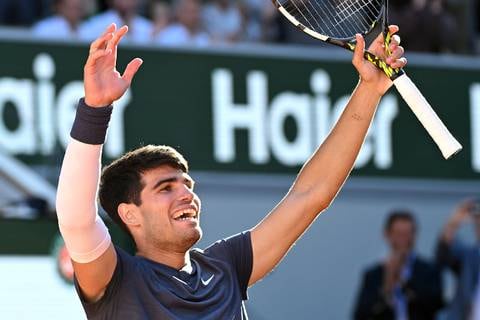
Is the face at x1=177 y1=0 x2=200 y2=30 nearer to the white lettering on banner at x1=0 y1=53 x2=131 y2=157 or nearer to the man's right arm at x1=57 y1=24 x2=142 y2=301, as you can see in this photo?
the white lettering on banner at x1=0 y1=53 x2=131 y2=157

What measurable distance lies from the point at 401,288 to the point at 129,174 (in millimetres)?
5525

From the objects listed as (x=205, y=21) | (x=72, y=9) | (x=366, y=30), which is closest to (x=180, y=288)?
(x=366, y=30)

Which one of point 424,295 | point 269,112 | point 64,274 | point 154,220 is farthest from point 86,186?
point 269,112

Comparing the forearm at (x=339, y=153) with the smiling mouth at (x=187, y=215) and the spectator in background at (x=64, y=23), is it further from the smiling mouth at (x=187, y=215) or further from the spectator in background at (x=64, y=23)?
the spectator in background at (x=64, y=23)

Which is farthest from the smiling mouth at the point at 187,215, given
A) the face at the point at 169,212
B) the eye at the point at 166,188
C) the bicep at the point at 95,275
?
the bicep at the point at 95,275

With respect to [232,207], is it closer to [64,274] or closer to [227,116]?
[227,116]

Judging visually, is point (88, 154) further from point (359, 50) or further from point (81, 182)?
point (359, 50)

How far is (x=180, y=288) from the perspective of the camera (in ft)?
14.9

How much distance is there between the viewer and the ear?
465cm

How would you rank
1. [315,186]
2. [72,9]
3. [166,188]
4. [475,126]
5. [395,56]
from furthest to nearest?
[475,126] → [72,9] → [315,186] → [395,56] → [166,188]

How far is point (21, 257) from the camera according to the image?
713cm

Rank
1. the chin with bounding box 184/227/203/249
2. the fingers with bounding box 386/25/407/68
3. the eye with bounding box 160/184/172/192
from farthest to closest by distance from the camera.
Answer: the fingers with bounding box 386/25/407/68
the eye with bounding box 160/184/172/192
the chin with bounding box 184/227/203/249

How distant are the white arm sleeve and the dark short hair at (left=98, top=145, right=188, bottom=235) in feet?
1.20

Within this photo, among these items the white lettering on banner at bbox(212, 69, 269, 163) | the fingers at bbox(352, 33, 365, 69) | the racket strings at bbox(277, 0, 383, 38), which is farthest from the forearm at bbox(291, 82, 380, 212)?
the white lettering on banner at bbox(212, 69, 269, 163)
